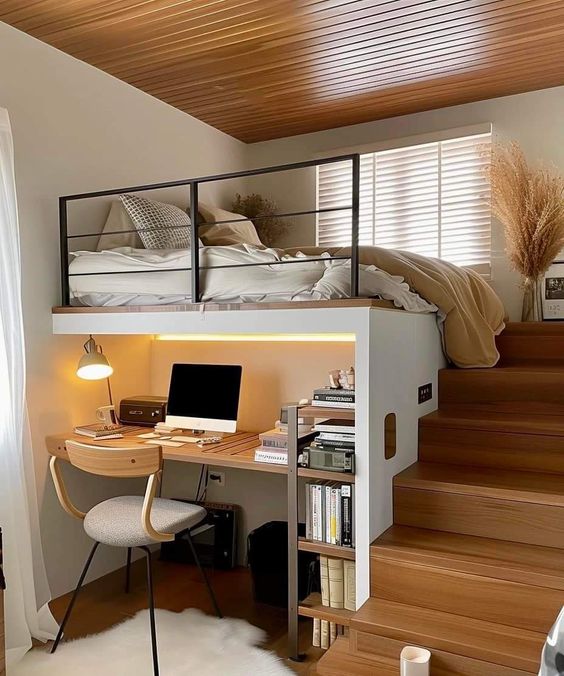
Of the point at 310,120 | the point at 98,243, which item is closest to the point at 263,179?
the point at 310,120

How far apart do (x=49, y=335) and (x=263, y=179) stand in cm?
237

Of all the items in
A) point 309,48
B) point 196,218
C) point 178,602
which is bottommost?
point 178,602

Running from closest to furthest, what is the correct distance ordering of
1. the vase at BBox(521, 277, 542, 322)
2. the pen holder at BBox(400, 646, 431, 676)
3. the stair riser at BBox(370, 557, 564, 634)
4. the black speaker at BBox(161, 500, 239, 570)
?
1. the pen holder at BBox(400, 646, 431, 676)
2. the stair riser at BBox(370, 557, 564, 634)
3. the black speaker at BBox(161, 500, 239, 570)
4. the vase at BBox(521, 277, 542, 322)

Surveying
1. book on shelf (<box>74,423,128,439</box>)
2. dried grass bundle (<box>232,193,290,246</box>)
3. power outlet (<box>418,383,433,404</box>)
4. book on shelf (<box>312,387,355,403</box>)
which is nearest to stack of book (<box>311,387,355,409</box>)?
book on shelf (<box>312,387,355,403</box>)

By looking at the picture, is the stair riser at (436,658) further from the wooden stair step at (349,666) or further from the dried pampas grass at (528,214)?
the dried pampas grass at (528,214)

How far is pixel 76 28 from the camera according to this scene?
9.60 feet

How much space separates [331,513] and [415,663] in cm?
68

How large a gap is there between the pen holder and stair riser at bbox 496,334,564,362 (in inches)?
A: 77.1

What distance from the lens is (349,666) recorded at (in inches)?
85.0

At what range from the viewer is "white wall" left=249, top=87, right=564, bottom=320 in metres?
3.90

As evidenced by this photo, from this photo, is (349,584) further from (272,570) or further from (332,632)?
(272,570)

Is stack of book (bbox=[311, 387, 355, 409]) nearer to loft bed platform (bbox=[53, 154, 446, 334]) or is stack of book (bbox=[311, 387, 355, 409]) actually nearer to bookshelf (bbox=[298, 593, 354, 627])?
loft bed platform (bbox=[53, 154, 446, 334])

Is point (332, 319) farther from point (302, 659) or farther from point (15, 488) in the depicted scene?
point (15, 488)

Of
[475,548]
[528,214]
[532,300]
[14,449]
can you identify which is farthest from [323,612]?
[528,214]
